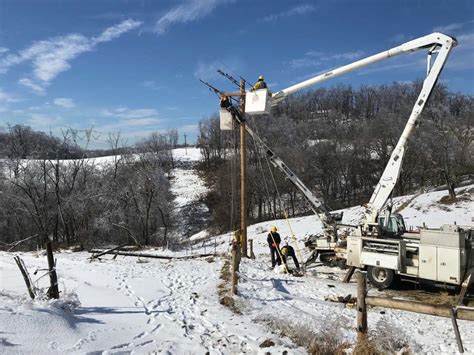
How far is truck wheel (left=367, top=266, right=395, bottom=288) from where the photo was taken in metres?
14.0

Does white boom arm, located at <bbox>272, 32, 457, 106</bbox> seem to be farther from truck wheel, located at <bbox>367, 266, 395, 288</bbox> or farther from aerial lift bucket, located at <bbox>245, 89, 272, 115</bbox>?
truck wheel, located at <bbox>367, 266, 395, 288</bbox>

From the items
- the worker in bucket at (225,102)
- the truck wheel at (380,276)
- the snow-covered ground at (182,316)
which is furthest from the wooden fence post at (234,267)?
the worker in bucket at (225,102)

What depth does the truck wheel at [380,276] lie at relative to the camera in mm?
14039

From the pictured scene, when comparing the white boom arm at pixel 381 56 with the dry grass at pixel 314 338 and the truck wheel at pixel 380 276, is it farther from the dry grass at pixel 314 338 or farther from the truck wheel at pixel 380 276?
the dry grass at pixel 314 338

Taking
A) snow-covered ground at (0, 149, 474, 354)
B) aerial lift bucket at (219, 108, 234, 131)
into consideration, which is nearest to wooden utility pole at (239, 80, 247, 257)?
aerial lift bucket at (219, 108, 234, 131)

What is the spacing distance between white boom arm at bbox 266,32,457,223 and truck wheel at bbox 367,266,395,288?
177cm

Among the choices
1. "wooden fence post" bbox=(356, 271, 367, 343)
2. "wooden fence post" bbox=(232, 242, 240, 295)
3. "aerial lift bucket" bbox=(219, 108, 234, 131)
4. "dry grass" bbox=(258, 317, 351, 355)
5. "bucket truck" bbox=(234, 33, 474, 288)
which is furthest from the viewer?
"aerial lift bucket" bbox=(219, 108, 234, 131)

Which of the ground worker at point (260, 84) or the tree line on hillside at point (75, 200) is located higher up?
the ground worker at point (260, 84)

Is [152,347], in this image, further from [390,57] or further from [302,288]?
[390,57]

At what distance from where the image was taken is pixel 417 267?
43.9ft

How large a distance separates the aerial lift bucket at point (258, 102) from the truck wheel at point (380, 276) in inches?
293

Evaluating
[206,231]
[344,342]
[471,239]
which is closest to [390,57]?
[471,239]

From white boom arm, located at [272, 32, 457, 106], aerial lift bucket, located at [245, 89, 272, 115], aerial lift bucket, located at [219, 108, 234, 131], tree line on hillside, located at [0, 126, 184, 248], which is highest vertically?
white boom arm, located at [272, 32, 457, 106]

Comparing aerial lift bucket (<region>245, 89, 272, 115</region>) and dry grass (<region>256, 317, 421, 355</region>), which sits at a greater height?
aerial lift bucket (<region>245, 89, 272, 115</region>)
